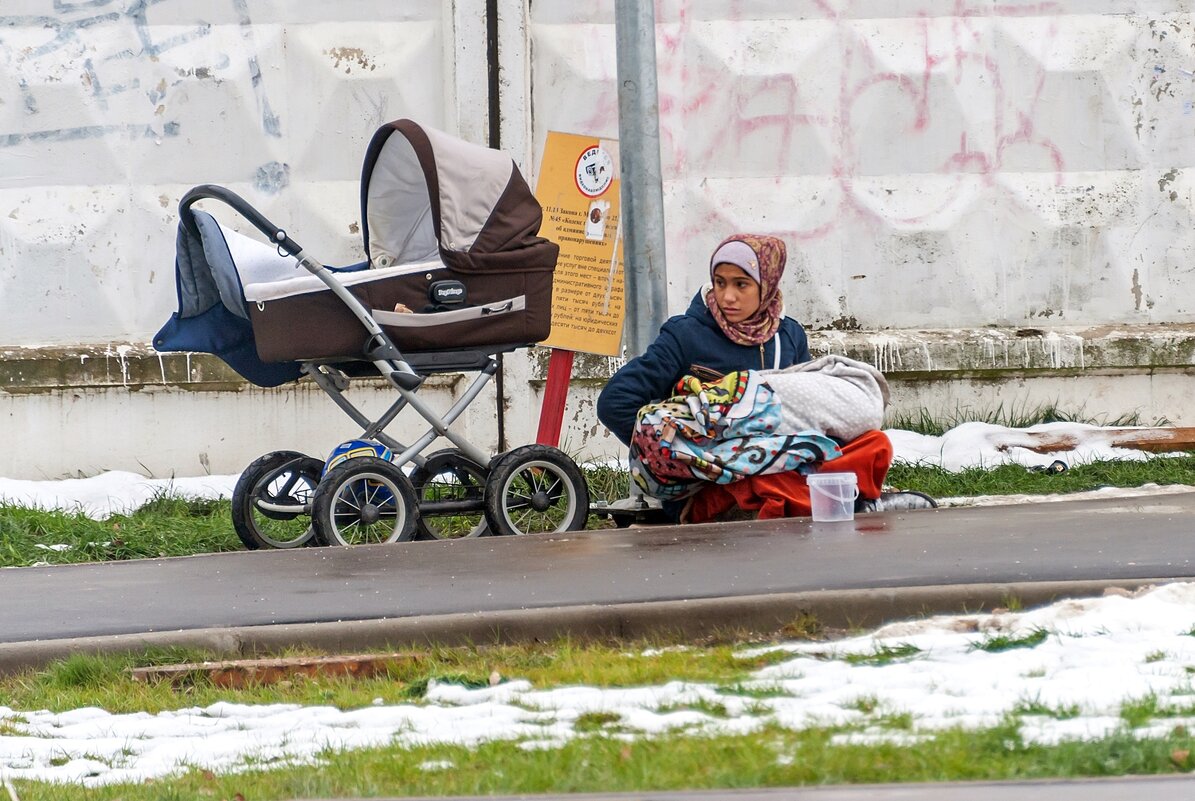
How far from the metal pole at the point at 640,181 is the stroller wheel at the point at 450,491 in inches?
35.8

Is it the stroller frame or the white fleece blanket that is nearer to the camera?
the stroller frame

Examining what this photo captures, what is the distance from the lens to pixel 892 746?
9.37 ft

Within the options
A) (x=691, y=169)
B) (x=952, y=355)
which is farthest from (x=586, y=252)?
(x=952, y=355)

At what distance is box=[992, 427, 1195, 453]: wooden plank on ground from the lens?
8242 millimetres

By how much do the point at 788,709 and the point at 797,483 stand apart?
10.2ft

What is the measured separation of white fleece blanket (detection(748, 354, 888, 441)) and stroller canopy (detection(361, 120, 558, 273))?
987mm

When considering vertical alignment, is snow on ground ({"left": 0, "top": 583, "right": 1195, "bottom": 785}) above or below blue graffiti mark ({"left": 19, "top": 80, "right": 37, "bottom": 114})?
below

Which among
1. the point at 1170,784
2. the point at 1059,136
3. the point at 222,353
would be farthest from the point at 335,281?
the point at 1059,136

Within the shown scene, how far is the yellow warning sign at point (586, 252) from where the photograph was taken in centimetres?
720

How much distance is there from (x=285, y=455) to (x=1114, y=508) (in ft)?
9.81

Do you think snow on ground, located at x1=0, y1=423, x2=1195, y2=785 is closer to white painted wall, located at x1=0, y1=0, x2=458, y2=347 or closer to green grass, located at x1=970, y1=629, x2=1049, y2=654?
green grass, located at x1=970, y1=629, x2=1049, y2=654

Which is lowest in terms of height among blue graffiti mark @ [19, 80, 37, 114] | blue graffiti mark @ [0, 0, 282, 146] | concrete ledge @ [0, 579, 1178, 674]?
concrete ledge @ [0, 579, 1178, 674]

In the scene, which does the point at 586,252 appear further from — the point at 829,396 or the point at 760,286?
the point at 829,396

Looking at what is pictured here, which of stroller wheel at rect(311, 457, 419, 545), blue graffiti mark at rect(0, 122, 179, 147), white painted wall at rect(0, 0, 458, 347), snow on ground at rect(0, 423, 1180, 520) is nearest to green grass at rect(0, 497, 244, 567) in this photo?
snow on ground at rect(0, 423, 1180, 520)
